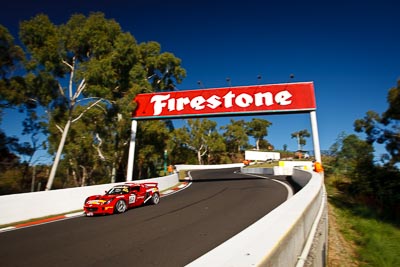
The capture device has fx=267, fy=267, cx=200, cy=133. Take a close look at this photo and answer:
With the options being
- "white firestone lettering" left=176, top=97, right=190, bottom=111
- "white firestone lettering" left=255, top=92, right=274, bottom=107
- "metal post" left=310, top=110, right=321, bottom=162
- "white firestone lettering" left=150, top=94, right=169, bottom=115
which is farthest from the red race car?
"metal post" left=310, top=110, right=321, bottom=162

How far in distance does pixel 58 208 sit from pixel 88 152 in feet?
59.1

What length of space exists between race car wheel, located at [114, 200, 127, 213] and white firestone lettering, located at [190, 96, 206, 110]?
10.8m

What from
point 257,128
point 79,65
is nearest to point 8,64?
point 79,65

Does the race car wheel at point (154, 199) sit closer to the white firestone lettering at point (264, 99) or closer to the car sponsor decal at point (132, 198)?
the car sponsor decal at point (132, 198)

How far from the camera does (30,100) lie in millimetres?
18266

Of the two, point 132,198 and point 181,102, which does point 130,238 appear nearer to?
point 132,198

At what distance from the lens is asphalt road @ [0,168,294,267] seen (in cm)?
512

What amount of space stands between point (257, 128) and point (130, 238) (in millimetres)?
87055

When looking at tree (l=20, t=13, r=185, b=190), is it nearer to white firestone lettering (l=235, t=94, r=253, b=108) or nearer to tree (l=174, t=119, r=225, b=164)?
white firestone lettering (l=235, t=94, r=253, b=108)

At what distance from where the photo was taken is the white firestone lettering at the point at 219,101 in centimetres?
1842

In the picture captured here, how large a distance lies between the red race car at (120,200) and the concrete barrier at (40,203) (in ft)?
5.63

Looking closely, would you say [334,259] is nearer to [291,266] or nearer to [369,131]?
[291,266]

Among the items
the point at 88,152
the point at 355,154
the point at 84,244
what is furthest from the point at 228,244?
the point at 88,152

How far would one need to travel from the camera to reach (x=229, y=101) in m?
19.2
